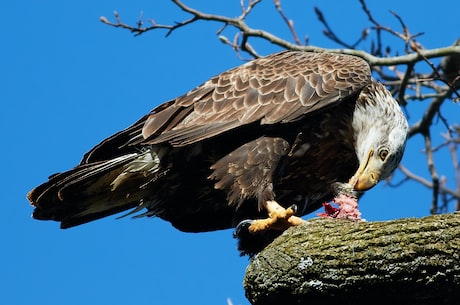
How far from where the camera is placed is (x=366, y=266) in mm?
4066

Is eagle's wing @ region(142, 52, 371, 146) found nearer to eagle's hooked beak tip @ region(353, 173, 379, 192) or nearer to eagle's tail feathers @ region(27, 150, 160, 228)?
eagle's tail feathers @ region(27, 150, 160, 228)

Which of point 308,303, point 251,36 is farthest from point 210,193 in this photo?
point 308,303

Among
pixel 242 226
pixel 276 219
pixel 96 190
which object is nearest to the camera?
pixel 276 219

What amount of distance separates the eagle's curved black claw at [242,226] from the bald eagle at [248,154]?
75 millimetres

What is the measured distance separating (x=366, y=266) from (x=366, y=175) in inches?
89.8

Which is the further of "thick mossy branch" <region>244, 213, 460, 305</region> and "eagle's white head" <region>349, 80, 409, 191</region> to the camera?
"eagle's white head" <region>349, 80, 409, 191</region>

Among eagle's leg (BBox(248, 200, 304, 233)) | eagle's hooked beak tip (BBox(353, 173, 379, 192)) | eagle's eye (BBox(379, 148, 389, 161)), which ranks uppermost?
eagle's eye (BBox(379, 148, 389, 161))

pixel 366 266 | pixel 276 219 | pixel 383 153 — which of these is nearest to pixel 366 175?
pixel 383 153

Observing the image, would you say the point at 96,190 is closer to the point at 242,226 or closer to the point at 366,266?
the point at 242,226

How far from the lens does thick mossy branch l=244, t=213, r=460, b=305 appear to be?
3.94 meters

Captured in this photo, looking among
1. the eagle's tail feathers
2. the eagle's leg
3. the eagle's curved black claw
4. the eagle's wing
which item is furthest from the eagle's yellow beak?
the eagle's tail feathers

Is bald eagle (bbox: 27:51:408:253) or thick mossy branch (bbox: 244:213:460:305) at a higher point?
bald eagle (bbox: 27:51:408:253)

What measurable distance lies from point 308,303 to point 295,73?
2.63 m

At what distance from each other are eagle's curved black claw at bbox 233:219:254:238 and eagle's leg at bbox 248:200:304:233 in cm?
13
